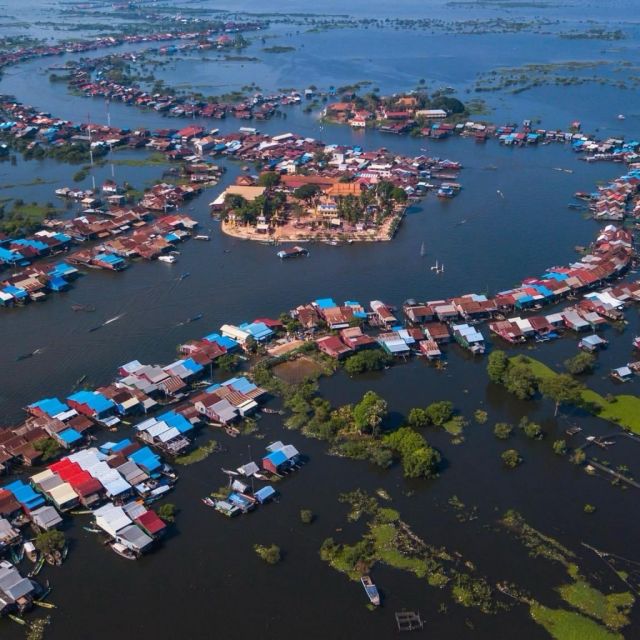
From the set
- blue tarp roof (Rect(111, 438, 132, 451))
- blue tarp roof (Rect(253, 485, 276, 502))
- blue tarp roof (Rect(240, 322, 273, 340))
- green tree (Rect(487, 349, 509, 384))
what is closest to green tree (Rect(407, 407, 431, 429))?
green tree (Rect(487, 349, 509, 384))

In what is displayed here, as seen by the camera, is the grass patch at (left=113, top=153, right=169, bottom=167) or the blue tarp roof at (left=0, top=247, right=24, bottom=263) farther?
the grass patch at (left=113, top=153, right=169, bottom=167)

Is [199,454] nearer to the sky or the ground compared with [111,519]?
nearer to the ground

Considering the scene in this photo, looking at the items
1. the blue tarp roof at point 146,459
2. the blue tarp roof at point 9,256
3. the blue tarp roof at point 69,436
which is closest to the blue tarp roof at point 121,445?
the blue tarp roof at point 146,459

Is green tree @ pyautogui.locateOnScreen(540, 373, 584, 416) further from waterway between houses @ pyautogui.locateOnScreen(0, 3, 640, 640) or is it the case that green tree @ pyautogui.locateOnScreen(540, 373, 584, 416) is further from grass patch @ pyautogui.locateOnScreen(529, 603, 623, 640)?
grass patch @ pyautogui.locateOnScreen(529, 603, 623, 640)

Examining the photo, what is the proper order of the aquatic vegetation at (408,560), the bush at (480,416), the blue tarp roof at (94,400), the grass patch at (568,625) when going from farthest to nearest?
1. the bush at (480,416)
2. the blue tarp roof at (94,400)
3. the aquatic vegetation at (408,560)
4. the grass patch at (568,625)

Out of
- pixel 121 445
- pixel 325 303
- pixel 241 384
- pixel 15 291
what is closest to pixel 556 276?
pixel 325 303

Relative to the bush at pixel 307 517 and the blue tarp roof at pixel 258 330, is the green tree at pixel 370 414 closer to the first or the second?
the bush at pixel 307 517

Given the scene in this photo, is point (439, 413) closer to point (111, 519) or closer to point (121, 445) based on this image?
point (121, 445)
